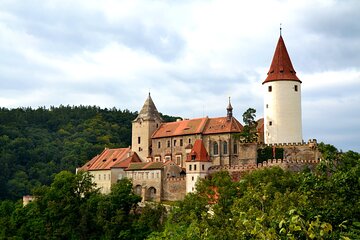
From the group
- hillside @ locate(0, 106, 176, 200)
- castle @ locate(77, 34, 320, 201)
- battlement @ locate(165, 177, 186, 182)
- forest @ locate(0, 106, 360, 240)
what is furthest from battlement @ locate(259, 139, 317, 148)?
hillside @ locate(0, 106, 176, 200)

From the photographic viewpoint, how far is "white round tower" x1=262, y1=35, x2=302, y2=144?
69875mm

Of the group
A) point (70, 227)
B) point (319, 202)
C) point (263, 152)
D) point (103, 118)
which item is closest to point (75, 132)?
point (103, 118)

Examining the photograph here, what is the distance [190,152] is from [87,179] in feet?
51.3

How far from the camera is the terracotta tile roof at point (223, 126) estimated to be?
2889 inches

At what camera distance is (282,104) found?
70375 mm

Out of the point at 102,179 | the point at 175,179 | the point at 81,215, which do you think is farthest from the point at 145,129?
the point at 81,215

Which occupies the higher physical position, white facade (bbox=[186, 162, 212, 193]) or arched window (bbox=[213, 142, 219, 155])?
arched window (bbox=[213, 142, 219, 155])

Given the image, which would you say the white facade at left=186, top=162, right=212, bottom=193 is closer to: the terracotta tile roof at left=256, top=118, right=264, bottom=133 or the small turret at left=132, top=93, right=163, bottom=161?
the terracotta tile roof at left=256, top=118, right=264, bottom=133

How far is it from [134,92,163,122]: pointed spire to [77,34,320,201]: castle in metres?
2.60

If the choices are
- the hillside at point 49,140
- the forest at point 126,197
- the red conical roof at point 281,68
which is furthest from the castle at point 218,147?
the hillside at point 49,140

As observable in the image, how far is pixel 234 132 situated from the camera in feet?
240

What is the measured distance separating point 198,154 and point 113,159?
19410 millimetres

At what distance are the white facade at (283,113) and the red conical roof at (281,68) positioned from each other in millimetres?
531

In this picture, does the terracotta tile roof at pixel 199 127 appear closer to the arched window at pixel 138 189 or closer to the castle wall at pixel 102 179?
the arched window at pixel 138 189
